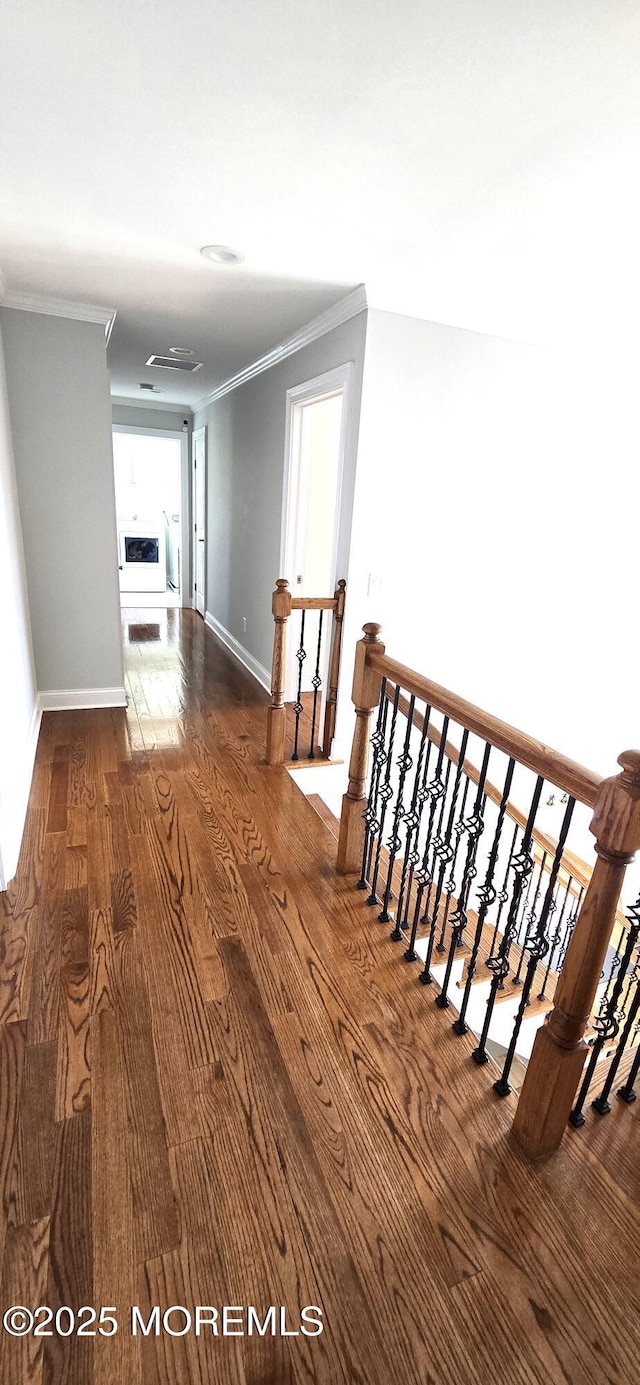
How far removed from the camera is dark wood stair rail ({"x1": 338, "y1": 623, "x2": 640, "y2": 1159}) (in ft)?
Answer: 3.73

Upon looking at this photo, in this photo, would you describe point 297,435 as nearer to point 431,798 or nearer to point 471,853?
point 431,798

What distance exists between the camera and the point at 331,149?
5.72 feet

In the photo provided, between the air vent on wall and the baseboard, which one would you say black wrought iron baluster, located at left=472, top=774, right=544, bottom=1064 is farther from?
the air vent on wall

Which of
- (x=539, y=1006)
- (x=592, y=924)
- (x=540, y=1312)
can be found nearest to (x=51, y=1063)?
(x=540, y=1312)

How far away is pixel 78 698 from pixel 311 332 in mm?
2734

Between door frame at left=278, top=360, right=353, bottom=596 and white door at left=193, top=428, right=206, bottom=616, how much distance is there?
2799 mm

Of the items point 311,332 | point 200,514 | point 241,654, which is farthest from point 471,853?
point 200,514

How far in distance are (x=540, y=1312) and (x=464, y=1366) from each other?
177mm

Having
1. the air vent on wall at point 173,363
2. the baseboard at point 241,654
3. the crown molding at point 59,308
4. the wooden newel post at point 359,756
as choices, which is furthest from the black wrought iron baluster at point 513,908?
the air vent on wall at point 173,363

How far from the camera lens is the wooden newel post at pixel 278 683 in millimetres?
3268

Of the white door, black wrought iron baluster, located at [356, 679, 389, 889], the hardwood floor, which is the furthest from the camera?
the white door

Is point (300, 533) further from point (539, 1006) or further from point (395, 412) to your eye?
point (539, 1006)

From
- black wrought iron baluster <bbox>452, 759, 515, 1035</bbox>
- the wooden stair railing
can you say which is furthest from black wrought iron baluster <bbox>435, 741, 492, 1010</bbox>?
the wooden stair railing

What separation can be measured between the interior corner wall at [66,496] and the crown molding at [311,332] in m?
1.14
